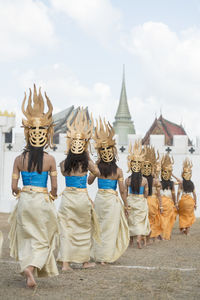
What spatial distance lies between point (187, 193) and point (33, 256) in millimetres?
9412

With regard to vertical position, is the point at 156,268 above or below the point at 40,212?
below

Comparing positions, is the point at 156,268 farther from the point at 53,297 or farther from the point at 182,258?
the point at 53,297

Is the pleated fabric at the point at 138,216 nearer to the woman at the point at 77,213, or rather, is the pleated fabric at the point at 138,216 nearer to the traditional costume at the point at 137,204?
the traditional costume at the point at 137,204

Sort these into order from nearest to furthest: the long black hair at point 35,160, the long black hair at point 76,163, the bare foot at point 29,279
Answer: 1. the bare foot at point 29,279
2. the long black hair at point 35,160
3. the long black hair at point 76,163

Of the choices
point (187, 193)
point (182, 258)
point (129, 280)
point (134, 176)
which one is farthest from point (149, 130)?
point (129, 280)

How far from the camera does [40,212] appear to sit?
6336mm

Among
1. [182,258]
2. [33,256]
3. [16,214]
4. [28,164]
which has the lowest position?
[182,258]

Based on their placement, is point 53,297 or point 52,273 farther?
point 52,273

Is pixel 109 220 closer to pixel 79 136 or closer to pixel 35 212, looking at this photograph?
pixel 79 136

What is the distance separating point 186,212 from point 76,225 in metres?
7.21

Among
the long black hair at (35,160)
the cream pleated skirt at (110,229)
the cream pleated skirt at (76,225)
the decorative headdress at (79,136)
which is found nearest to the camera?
the long black hair at (35,160)

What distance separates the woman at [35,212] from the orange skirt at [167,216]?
673cm

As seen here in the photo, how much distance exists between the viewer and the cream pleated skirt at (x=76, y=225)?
25.4ft

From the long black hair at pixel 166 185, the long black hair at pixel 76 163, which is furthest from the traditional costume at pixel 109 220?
the long black hair at pixel 166 185
